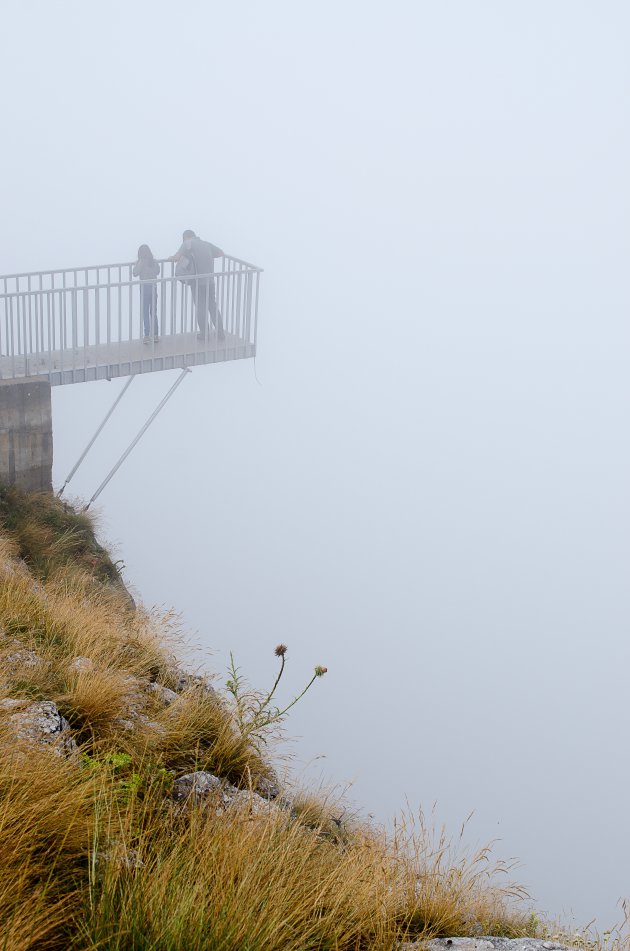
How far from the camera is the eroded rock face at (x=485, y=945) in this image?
2.78m

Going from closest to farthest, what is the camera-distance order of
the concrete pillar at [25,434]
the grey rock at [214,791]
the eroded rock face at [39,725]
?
the eroded rock face at [39,725] < the grey rock at [214,791] < the concrete pillar at [25,434]

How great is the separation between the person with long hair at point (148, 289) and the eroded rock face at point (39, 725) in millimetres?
10183

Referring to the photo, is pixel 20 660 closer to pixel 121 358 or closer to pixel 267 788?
pixel 267 788

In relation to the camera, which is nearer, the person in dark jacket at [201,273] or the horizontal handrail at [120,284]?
the horizontal handrail at [120,284]

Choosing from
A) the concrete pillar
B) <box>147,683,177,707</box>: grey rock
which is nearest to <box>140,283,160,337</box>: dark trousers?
the concrete pillar

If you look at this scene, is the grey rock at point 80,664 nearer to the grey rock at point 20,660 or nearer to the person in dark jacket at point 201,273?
the grey rock at point 20,660

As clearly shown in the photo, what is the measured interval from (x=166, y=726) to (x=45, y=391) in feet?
27.2

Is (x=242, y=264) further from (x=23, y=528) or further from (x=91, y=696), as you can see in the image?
(x=91, y=696)

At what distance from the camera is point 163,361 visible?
1364 cm

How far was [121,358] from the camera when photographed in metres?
13.2

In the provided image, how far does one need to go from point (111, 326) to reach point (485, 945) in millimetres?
11175

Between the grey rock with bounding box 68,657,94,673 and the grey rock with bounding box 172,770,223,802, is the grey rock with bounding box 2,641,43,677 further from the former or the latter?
the grey rock with bounding box 172,770,223,802

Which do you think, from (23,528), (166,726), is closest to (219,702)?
(166,726)

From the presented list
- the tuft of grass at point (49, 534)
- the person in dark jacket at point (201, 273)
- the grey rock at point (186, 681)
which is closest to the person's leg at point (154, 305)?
the person in dark jacket at point (201, 273)
